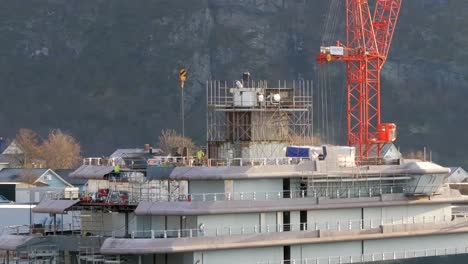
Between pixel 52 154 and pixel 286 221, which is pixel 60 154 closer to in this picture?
pixel 52 154

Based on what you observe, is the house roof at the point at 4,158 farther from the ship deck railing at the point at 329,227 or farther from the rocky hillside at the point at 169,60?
the ship deck railing at the point at 329,227

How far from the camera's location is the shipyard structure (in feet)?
169

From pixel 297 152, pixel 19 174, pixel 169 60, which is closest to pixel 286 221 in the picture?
pixel 297 152

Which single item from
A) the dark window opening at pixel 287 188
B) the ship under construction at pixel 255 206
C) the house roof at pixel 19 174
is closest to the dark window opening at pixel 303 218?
the ship under construction at pixel 255 206

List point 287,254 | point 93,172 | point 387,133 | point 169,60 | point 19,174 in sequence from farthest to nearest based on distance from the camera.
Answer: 1. point 169,60
2. point 19,174
3. point 387,133
4. point 93,172
5. point 287,254

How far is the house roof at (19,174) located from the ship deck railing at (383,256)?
1806 inches

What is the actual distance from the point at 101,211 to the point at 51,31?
435 ft

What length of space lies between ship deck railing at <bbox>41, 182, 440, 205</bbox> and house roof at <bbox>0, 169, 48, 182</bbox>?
40.5 metres

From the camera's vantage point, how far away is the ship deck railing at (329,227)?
169ft

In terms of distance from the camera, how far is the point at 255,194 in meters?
52.8

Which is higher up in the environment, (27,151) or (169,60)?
(169,60)

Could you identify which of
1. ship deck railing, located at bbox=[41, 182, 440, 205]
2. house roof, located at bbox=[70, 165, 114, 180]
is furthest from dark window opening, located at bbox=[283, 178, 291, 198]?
house roof, located at bbox=[70, 165, 114, 180]

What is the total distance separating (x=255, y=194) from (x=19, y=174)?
164 ft

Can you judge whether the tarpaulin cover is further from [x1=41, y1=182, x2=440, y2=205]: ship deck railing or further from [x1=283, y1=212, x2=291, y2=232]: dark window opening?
[x1=283, y1=212, x2=291, y2=232]: dark window opening
